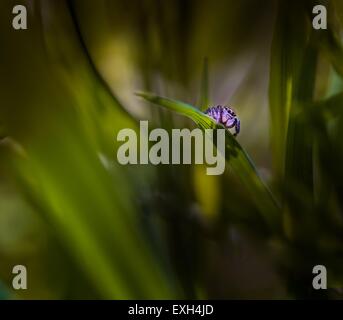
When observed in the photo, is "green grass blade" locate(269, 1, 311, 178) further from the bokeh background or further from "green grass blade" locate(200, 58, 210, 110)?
"green grass blade" locate(200, 58, 210, 110)

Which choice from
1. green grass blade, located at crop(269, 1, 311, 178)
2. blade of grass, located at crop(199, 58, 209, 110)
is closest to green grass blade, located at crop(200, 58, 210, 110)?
blade of grass, located at crop(199, 58, 209, 110)

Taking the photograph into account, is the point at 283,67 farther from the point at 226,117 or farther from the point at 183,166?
the point at 183,166

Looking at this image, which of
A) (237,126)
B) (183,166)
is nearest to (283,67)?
(237,126)

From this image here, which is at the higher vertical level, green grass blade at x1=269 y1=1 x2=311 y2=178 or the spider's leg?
green grass blade at x1=269 y1=1 x2=311 y2=178

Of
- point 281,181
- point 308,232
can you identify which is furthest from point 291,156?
point 308,232

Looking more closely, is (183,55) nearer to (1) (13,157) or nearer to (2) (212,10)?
(2) (212,10)

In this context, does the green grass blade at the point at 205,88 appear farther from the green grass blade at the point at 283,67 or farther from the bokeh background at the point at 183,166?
the green grass blade at the point at 283,67
